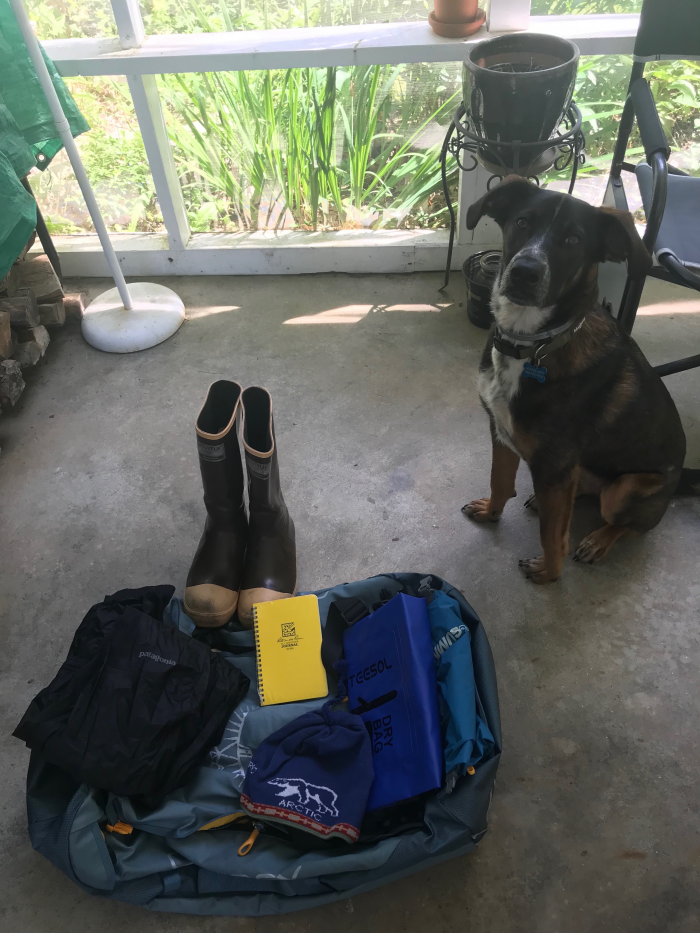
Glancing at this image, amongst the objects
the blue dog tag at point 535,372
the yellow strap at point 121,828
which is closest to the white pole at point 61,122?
the blue dog tag at point 535,372

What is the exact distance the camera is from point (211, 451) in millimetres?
1639

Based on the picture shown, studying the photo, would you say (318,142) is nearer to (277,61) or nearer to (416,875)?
(277,61)

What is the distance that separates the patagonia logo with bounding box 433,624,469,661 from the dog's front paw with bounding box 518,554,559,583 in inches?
15.1

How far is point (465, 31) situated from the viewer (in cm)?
240

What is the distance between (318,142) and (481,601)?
2.04 m

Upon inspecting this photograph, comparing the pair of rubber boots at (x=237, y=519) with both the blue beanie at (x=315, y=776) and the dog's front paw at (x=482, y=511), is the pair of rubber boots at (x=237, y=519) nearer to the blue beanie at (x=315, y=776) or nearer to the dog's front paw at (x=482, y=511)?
the blue beanie at (x=315, y=776)

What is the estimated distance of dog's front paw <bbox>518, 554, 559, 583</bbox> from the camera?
1.80 m

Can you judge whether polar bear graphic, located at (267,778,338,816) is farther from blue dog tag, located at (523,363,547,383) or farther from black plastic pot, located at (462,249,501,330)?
black plastic pot, located at (462,249,501,330)

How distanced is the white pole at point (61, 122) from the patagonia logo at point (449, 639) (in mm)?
1934

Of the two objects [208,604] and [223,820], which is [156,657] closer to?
[208,604]

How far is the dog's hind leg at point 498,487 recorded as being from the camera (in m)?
1.80

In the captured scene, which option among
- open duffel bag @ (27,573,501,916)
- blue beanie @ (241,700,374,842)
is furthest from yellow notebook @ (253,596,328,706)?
open duffel bag @ (27,573,501,916)

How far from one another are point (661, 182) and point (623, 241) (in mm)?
545

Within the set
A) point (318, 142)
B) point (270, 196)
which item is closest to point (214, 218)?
point (270, 196)
